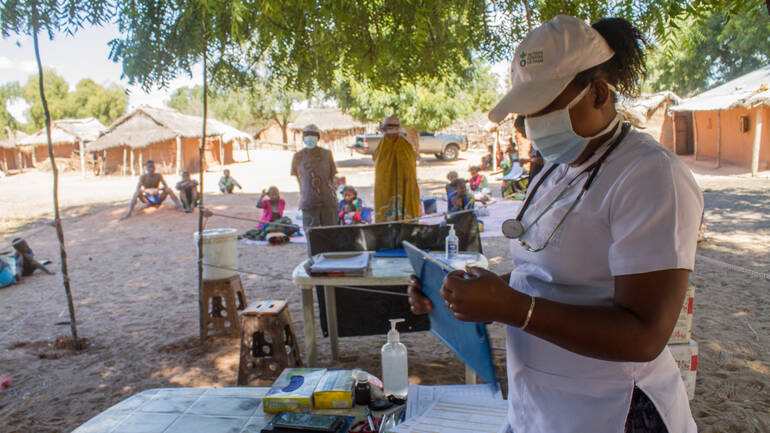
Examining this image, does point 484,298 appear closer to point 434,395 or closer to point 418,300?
point 418,300

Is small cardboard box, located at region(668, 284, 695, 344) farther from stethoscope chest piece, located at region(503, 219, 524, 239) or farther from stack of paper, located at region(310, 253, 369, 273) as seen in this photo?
stethoscope chest piece, located at region(503, 219, 524, 239)

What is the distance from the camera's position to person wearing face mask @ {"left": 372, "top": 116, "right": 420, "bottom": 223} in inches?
252

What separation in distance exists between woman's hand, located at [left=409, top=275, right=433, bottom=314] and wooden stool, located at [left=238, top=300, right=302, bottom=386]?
8.62 ft

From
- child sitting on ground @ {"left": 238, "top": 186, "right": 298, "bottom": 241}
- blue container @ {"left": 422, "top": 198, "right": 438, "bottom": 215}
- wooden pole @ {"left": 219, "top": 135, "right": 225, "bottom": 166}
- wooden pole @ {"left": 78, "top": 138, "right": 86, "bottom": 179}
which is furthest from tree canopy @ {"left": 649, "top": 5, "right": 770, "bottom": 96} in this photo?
wooden pole @ {"left": 78, "top": 138, "right": 86, "bottom": 179}

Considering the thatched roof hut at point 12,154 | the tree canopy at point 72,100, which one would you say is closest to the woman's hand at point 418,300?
the thatched roof hut at point 12,154

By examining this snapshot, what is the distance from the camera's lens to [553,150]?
3.87 ft

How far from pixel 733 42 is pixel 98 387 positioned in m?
27.7

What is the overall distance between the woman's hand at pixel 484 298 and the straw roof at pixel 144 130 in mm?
Result: 26169

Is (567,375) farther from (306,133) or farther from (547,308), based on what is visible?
(306,133)

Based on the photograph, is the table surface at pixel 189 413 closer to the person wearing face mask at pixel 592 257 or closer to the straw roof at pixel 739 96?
the person wearing face mask at pixel 592 257

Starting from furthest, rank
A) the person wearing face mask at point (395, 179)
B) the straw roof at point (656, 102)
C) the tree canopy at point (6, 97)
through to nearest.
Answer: the tree canopy at point (6, 97)
the straw roof at point (656, 102)
the person wearing face mask at point (395, 179)

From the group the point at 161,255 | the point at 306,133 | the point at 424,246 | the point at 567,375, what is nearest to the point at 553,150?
the point at 567,375

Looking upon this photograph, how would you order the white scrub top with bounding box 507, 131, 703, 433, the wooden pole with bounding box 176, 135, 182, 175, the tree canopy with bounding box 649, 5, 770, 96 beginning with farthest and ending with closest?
1. the wooden pole with bounding box 176, 135, 182, 175
2. the tree canopy with bounding box 649, 5, 770, 96
3. the white scrub top with bounding box 507, 131, 703, 433

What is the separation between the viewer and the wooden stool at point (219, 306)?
4.88m
